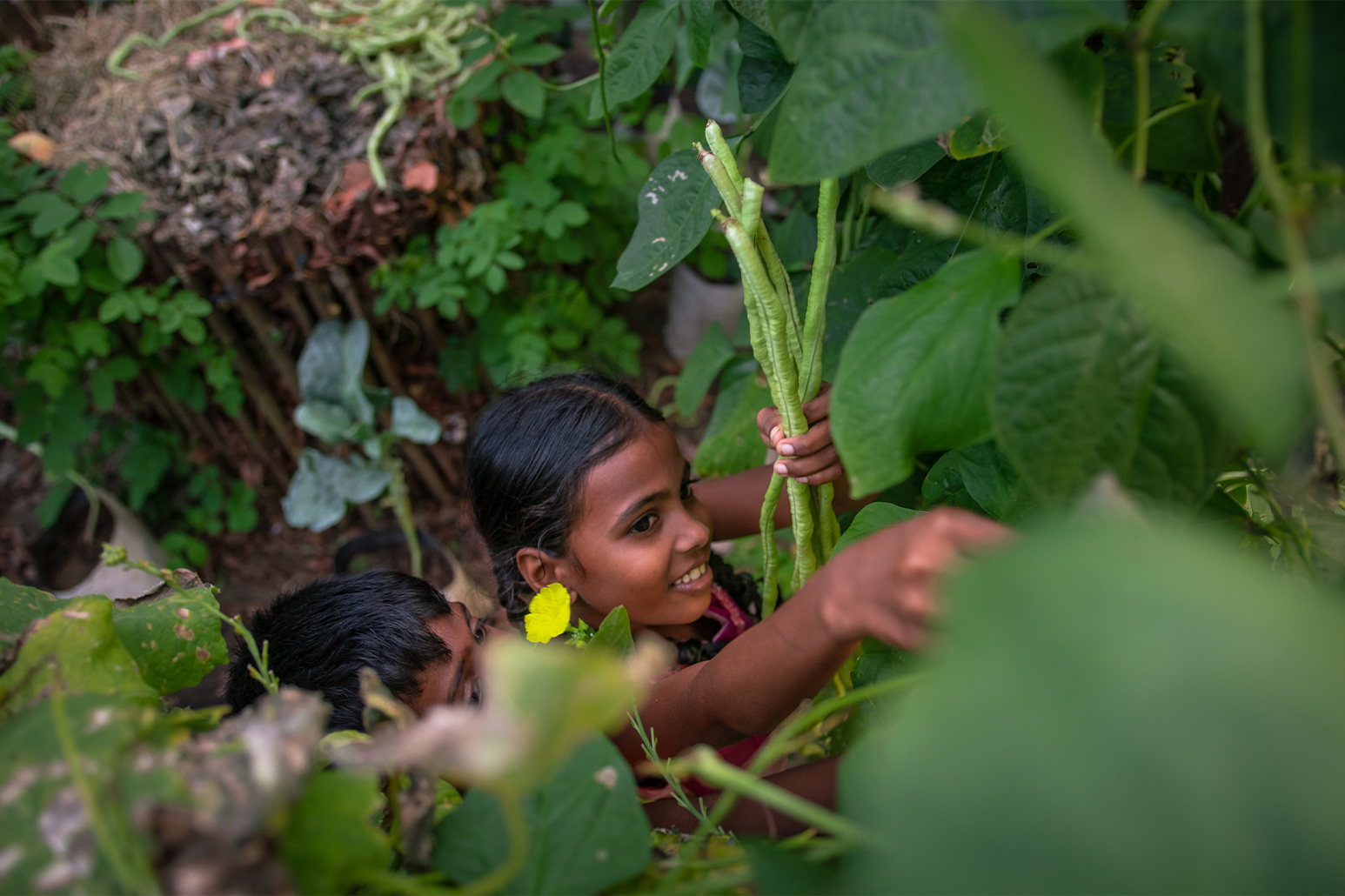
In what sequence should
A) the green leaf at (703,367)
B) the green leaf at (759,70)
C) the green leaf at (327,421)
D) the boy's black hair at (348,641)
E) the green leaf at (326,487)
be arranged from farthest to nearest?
the green leaf at (326,487)
the green leaf at (327,421)
the green leaf at (703,367)
the boy's black hair at (348,641)
the green leaf at (759,70)

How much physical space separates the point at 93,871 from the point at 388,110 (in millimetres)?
2312

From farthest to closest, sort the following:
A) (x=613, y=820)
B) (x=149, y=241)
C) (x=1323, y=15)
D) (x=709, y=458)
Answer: (x=149, y=241) < (x=709, y=458) < (x=613, y=820) < (x=1323, y=15)

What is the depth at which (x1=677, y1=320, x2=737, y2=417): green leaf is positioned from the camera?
1.54m

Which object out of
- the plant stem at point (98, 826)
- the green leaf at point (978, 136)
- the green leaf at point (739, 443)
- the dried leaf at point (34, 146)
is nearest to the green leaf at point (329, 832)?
the plant stem at point (98, 826)

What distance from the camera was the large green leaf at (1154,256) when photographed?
299 mm

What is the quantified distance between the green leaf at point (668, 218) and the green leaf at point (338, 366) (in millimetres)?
1754

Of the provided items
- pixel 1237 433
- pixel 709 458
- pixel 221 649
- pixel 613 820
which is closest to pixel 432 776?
pixel 613 820

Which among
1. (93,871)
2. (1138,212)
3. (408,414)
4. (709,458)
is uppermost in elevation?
(1138,212)

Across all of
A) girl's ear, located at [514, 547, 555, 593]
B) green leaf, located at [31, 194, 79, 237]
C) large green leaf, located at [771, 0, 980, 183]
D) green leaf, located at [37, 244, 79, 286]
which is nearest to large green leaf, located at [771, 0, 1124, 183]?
large green leaf, located at [771, 0, 980, 183]

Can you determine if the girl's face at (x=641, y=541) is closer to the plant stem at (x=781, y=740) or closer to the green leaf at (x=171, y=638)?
→ the green leaf at (x=171, y=638)

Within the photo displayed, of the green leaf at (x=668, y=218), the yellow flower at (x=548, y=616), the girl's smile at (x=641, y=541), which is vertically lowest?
the girl's smile at (x=641, y=541)

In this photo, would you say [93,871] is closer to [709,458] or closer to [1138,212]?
[1138,212]

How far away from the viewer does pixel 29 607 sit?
0.67 meters

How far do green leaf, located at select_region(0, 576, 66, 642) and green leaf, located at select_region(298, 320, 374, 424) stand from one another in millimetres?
1760
